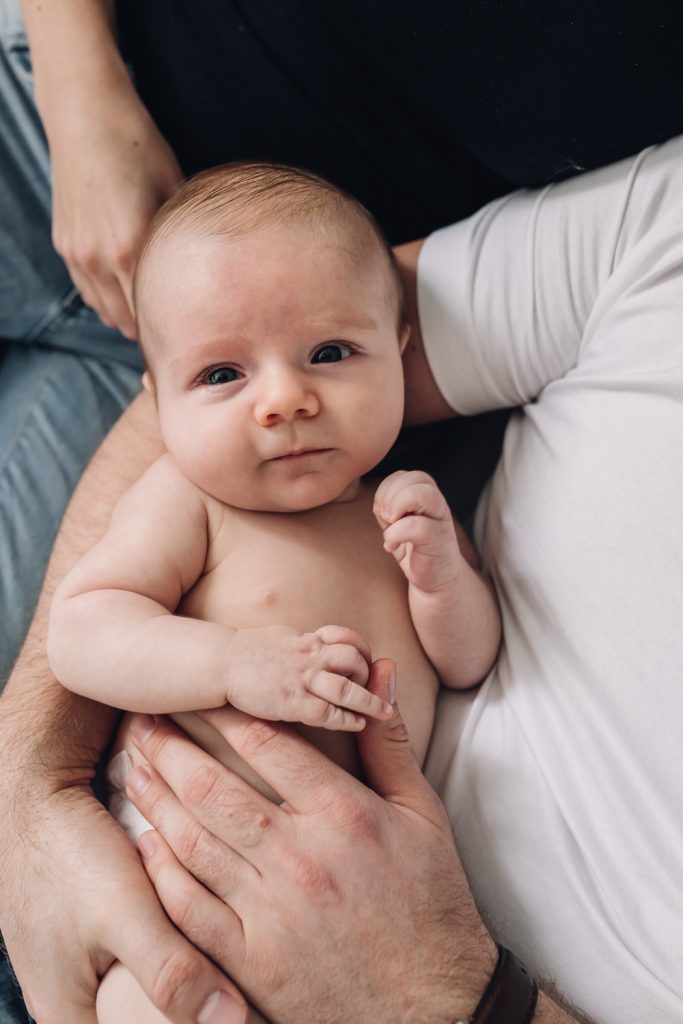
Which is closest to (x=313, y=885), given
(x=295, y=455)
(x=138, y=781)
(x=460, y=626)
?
(x=138, y=781)

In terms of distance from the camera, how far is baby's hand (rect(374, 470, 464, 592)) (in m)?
0.94

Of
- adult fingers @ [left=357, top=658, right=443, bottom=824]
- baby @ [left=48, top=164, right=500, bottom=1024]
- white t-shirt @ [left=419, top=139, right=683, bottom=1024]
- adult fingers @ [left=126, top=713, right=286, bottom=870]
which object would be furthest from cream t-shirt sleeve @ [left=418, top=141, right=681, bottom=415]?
adult fingers @ [left=126, top=713, right=286, bottom=870]

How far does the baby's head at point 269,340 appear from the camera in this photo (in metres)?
0.96

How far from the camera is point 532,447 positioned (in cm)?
113

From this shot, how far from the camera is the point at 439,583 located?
1019mm

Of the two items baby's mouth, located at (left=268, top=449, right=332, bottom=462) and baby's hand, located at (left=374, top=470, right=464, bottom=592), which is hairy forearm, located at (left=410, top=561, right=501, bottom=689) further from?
baby's mouth, located at (left=268, top=449, right=332, bottom=462)

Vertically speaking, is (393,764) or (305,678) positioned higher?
(305,678)

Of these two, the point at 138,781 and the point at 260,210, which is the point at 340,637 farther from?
the point at 260,210

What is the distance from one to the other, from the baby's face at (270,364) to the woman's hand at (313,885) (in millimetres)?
255

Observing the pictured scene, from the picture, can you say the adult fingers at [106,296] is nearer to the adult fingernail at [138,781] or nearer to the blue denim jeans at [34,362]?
the blue denim jeans at [34,362]

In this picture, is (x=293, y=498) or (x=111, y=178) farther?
(x=111, y=178)

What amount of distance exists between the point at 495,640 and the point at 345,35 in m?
0.80

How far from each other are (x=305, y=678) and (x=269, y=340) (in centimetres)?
37

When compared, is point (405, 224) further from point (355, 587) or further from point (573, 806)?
point (573, 806)
